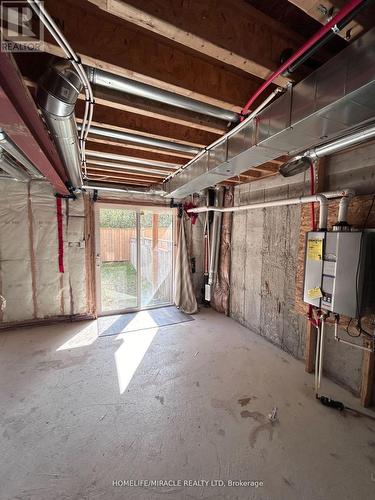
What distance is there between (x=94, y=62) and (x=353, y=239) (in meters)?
1.99

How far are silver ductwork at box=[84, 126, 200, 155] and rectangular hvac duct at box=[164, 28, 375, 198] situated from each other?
0.35m

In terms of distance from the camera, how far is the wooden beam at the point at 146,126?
169cm

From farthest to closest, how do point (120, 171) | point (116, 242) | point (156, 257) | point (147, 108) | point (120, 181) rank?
point (156, 257), point (116, 242), point (120, 181), point (120, 171), point (147, 108)

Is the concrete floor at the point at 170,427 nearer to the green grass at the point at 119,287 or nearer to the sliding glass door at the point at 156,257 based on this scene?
the green grass at the point at 119,287

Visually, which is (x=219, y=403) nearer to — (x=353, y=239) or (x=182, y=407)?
(x=182, y=407)

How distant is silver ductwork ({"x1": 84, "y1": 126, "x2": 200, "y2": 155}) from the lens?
1.81m

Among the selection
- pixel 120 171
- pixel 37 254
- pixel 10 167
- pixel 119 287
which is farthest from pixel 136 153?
pixel 119 287

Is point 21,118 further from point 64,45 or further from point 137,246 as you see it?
point 137,246

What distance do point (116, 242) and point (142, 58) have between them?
10.5 ft

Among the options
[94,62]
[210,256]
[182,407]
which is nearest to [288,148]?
[94,62]

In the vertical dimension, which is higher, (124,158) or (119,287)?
(124,158)

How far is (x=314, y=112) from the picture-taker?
115 centimetres

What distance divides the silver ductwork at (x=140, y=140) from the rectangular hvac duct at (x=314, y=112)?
1.14ft

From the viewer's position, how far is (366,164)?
6.61ft
